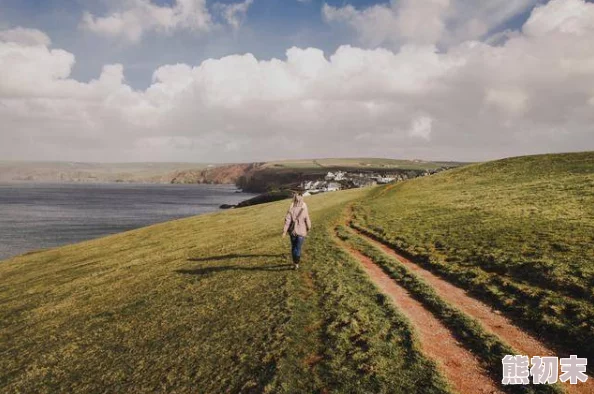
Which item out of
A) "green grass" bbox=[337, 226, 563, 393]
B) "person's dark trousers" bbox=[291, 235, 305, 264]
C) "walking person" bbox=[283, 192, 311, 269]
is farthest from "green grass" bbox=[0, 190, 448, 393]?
"walking person" bbox=[283, 192, 311, 269]

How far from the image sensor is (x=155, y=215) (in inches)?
4476

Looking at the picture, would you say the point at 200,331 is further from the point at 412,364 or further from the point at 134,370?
the point at 412,364

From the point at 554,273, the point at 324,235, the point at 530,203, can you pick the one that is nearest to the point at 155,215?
the point at 324,235

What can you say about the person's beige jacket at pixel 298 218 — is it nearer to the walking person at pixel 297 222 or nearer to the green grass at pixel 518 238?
the walking person at pixel 297 222

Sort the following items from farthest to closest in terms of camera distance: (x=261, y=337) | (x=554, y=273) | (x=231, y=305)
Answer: (x=231, y=305) < (x=554, y=273) < (x=261, y=337)

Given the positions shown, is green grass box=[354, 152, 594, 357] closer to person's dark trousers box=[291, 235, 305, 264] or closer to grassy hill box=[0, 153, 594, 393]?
grassy hill box=[0, 153, 594, 393]

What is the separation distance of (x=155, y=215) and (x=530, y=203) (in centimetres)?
10190

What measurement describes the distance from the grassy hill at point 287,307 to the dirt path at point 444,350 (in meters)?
0.36

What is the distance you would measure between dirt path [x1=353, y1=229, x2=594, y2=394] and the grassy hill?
505 mm

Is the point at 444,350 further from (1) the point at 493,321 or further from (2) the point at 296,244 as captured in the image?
(2) the point at 296,244

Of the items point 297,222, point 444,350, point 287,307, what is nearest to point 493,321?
point 444,350

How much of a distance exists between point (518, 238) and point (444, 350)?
13.9m

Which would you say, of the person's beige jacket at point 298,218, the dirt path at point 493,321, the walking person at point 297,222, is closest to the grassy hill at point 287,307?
the dirt path at point 493,321

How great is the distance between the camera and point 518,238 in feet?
71.3
